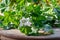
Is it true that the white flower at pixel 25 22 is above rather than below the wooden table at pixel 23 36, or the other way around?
above

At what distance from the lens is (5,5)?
1.17m

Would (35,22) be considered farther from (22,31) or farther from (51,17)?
(51,17)

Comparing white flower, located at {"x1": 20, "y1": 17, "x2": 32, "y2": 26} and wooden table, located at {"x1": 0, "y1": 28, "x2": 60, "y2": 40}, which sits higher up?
white flower, located at {"x1": 20, "y1": 17, "x2": 32, "y2": 26}

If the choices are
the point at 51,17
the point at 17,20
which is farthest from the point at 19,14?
the point at 51,17

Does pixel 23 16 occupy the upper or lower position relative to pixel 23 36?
upper

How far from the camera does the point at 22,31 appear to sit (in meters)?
1.03

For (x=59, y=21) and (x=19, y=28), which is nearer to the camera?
(x=19, y=28)

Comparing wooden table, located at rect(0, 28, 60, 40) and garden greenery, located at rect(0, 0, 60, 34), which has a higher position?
garden greenery, located at rect(0, 0, 60, 34)

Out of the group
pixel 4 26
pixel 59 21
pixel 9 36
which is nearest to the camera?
pixel 9 36

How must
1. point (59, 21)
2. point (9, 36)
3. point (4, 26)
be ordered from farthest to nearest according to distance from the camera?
point (59, 21)
point (4, 26)
point (9, 36)

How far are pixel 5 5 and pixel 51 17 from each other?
0.30 meters

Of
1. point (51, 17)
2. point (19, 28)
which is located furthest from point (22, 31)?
point (51, 17)

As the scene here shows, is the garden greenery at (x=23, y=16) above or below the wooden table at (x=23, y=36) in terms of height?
above

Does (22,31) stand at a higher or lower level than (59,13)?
lower
